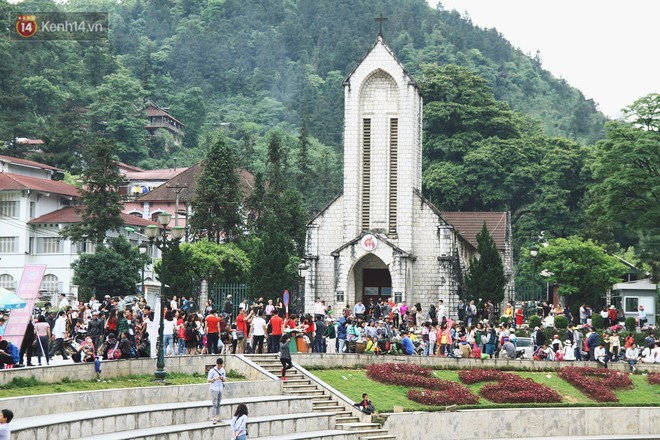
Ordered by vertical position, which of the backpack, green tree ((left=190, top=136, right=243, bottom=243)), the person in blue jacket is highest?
green tree ((left=190, top=136, right=243, bottom=243))

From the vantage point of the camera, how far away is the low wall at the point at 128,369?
29109mm

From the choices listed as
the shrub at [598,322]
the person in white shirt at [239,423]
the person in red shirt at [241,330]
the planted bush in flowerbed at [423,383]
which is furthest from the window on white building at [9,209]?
the person in white shirt at [239,423]

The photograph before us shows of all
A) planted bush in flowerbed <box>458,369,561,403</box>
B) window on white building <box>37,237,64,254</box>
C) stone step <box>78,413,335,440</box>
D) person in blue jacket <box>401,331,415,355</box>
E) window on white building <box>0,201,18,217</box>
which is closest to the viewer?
stone step <box>78,413,335,440</box>

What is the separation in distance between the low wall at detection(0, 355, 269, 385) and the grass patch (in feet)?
0.42

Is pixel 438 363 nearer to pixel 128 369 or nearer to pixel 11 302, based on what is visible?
pixel 128 369

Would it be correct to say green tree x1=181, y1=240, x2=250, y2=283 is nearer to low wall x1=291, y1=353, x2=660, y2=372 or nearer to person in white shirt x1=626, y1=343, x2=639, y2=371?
low wall x1=291, y1=353, x2=660, y2=372

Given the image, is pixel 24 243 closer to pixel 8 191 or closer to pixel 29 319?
pixel 8 191

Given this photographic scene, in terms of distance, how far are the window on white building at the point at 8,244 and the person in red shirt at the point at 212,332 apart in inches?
1906

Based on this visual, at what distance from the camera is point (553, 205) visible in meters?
87.8

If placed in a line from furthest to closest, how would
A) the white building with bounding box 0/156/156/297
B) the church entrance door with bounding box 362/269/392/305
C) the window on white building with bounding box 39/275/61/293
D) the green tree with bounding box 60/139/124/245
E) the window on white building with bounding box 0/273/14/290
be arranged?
1. the white building with bounding box 0/156/156/297
2. the window on white building with bounding box 39/275/61/293
3. the window on white building with bounding box 0/273/14/290
4. the green tree with bounding box 60/139/124/245
5. the church entrance door with bounding box 362/269/392/305

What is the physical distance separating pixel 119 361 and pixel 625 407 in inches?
677

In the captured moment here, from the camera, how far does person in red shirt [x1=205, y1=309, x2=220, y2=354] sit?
123ft

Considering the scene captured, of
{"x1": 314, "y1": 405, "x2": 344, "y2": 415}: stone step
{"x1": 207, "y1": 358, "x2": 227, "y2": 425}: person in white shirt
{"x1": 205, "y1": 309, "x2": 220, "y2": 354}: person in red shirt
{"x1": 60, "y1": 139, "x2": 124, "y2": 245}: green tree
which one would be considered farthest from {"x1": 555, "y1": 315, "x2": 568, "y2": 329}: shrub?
{"x1": 60, "y1": 139, "x2": 124, "y2": 245}: green tree

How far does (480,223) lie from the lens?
240 ft
